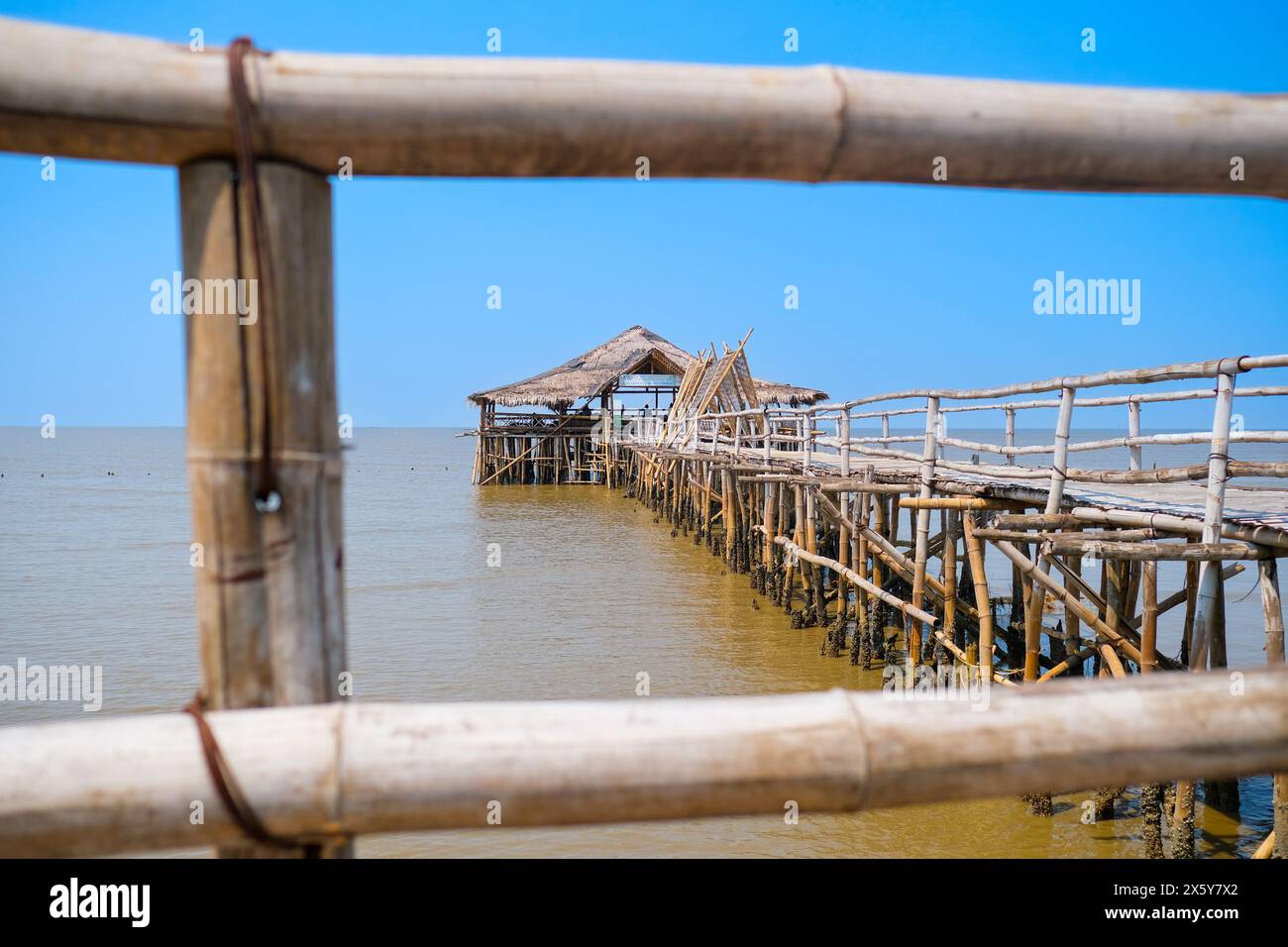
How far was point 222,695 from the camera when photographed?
1.37 meters

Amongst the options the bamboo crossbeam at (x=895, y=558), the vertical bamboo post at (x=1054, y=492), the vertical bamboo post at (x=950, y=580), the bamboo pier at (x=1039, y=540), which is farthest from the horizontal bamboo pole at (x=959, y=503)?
the bamboo crossbeam at (x=895, y=558)

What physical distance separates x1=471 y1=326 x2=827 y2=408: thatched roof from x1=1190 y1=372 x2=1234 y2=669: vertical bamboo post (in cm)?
2726

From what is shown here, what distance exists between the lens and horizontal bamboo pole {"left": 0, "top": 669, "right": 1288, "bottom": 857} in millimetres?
1221

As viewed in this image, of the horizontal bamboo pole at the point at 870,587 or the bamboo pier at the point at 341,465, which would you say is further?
the horizontal bamboo pole at the point at 870,587

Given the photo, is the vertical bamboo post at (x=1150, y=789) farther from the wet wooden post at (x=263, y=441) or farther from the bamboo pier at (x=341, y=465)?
the wet wooden post at (x=263, y=441)

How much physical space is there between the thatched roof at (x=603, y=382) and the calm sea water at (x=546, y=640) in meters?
12.2

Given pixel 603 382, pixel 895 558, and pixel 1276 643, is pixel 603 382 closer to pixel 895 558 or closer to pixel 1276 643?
pixel 895 558

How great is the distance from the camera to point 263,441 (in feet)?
4.31

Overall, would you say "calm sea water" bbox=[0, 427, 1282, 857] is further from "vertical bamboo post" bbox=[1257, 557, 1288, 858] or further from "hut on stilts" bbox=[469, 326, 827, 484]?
"hut on stilts" bbox=[469, 326, 827, 484]

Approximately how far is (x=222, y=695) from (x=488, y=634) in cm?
881

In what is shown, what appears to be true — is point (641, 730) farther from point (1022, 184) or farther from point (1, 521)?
point (1, 521)

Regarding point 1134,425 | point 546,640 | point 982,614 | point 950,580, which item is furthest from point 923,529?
point 546,640

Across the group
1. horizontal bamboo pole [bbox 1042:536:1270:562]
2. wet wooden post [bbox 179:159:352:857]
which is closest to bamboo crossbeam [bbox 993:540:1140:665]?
horizontal bamboo pole [bbox 1042:536:1270:562]

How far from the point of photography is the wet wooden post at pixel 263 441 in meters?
1.32
